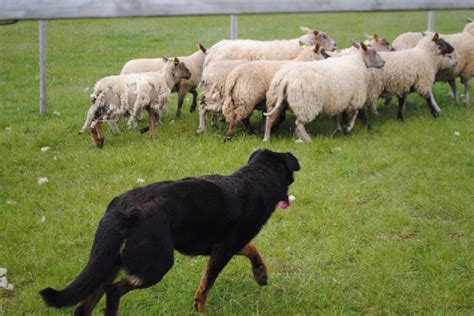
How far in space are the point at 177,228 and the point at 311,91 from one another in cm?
498

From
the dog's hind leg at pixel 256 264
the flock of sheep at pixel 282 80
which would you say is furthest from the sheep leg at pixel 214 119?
the dog's hind leg at pixel 256 264

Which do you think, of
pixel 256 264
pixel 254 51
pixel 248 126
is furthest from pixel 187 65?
pixel 256 264

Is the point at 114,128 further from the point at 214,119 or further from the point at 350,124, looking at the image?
the point at 350,124

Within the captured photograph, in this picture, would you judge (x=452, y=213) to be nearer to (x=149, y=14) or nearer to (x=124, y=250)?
(x=124, y=250)

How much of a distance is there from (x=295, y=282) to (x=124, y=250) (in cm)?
173

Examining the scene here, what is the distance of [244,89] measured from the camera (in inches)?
342

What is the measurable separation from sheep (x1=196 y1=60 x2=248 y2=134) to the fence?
6373 millimetres

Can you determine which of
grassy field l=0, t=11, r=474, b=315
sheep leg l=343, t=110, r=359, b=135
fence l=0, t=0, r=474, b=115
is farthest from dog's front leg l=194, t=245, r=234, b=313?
sheep leg l=343, t=110, r=359, b=135

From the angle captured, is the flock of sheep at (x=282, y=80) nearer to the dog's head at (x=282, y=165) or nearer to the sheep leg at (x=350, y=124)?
the sheep leg at (x=350, y=124)

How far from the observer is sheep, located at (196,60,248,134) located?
907 centimetres

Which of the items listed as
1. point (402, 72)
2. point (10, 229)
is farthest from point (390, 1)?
point (402, 72)

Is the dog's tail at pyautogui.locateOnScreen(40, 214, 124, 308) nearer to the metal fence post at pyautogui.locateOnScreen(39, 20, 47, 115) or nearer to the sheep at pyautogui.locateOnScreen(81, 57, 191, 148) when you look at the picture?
Result: the sheep at pyautogui.locateOnScreen(81, 57, 191, 148)

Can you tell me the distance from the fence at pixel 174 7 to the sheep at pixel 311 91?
571cm

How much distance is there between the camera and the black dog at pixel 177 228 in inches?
141
